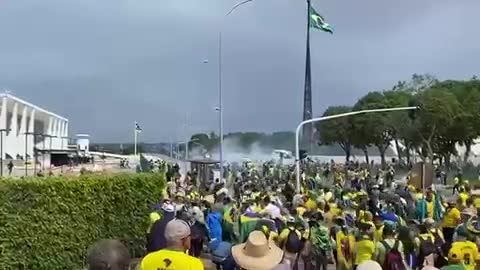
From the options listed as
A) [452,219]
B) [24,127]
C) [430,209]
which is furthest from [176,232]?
[24,127]

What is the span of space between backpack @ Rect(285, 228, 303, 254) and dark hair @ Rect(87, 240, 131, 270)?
24.2 feet

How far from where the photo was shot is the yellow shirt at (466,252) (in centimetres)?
963

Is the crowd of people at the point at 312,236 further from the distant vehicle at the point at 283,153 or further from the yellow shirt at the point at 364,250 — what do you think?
the distant vehicle at the point at 283,153

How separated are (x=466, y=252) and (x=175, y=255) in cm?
504

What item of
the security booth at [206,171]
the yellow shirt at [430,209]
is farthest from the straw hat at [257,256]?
the security booth at [206,171]

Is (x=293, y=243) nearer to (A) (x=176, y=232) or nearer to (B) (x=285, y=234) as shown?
(B) (x=285, y=234)

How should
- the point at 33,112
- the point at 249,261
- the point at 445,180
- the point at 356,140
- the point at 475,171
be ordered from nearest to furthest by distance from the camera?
1. the point at 249,261
2. the point at 445,180
3. the point at 475,171
4. the point at 356,140
5. the point at 33,112

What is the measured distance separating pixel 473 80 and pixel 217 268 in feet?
225

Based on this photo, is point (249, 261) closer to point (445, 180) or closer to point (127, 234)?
point (127, 234)

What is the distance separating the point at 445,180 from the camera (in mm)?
55312

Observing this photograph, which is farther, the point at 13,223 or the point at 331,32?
the point at 331,32

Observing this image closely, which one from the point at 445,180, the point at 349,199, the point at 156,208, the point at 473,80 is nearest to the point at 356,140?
the point at 473,80

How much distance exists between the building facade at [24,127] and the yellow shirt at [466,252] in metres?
57.3

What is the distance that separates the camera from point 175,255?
5758 millimetres
